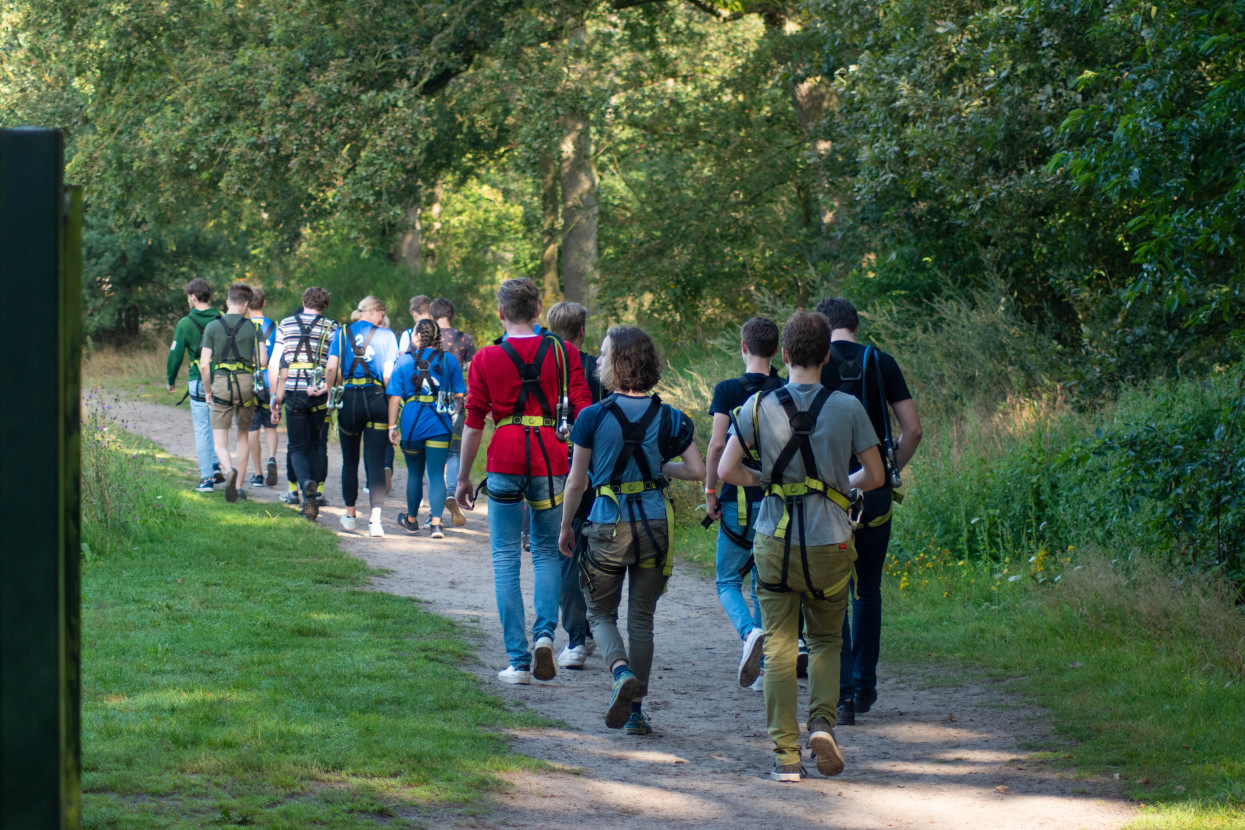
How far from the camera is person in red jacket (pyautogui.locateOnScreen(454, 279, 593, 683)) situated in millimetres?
6133

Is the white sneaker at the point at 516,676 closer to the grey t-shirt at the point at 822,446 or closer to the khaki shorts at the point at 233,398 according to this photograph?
the grey t-shirt at the point at 822,446

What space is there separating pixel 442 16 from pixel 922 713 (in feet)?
51.8

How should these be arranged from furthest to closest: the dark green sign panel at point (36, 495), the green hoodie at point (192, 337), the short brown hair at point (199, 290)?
the green hoodie at point (192, 337), the short brown hair at point (199, 290), the dark green sign panel at point (36, 495)

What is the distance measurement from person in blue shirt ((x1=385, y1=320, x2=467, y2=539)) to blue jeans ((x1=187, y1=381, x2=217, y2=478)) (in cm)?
267

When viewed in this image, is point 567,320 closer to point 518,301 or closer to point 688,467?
point 518,301

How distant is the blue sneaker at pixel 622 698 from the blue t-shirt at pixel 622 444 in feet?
2.38

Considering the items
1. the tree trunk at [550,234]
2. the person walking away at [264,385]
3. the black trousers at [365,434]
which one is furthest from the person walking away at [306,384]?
the tree trunk at [550,234]

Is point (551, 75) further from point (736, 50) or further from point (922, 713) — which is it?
point (922, 713)

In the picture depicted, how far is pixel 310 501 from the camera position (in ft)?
37.4

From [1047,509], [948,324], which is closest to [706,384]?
[948,324]

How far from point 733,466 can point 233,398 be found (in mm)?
8311

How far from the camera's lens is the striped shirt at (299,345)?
11.1m

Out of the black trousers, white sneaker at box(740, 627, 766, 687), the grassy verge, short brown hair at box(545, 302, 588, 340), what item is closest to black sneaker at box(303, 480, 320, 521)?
the black trousers

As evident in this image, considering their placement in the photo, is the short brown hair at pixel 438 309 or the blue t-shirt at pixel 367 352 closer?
the blue t-shirt at pixel 367 352
